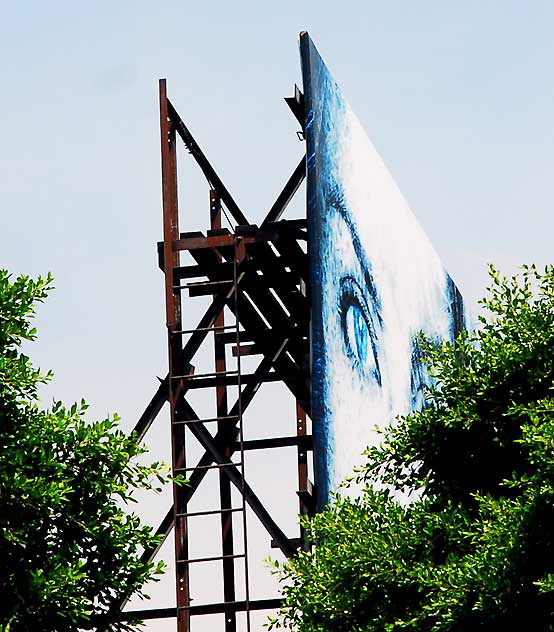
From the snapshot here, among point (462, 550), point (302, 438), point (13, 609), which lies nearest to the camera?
point (13, 609)

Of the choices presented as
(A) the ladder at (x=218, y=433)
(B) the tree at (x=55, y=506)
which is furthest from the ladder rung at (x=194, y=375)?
(B) the tree at (x=55, y=506)

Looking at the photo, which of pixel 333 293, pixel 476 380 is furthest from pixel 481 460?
pixel 333 293

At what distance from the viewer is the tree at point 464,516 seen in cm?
929

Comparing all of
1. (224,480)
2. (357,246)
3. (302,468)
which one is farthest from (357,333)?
(224,480)

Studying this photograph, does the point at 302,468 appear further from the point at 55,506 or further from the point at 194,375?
the point at 55,506

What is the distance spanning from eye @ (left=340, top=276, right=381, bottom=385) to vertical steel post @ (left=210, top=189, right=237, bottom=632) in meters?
1.15

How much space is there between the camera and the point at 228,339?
14750mm

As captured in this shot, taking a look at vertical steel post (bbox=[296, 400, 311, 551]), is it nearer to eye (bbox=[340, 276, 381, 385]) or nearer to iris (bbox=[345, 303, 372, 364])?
eye (bbox=[340, 276, 381, 385])

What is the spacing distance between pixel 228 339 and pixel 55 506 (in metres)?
5.39

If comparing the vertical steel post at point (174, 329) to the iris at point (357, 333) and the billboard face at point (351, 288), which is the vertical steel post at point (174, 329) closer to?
the billboard face at point (351, 288)

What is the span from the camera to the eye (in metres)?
13.5

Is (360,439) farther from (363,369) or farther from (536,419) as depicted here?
(536,419)

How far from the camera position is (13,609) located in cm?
924

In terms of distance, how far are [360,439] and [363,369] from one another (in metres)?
0.72
